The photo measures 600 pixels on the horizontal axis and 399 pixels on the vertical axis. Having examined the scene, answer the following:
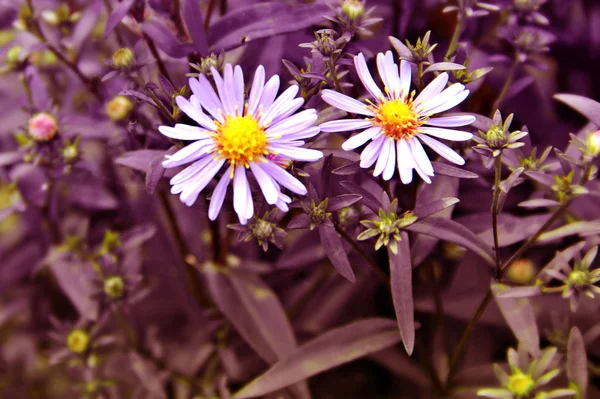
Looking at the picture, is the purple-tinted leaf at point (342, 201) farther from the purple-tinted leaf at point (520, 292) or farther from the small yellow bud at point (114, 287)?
the small yellow bud at point (114, 287)

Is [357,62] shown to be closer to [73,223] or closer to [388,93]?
[388,93]

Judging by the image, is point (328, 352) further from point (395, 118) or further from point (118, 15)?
point (118, 15)

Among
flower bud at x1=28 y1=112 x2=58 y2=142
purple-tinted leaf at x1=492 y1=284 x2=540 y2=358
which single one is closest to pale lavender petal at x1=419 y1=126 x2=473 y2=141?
purple-tinted leaf at x1=492 y1=284 x2=540 y2=358

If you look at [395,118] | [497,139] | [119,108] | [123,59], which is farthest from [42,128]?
[497,139]

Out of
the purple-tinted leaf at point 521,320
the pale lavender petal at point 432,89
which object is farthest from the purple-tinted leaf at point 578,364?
the pale lavender petal at point 432,89

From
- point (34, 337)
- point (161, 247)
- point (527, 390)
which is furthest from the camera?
point (34, 337)

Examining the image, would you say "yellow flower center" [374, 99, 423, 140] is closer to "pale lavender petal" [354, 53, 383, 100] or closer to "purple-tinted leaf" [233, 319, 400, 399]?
"pale lavender petal" [354, 53, 383, 100]

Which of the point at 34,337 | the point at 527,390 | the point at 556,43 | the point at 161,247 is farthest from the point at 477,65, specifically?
the point at 34,337

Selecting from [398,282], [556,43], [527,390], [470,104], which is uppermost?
[556,43]
